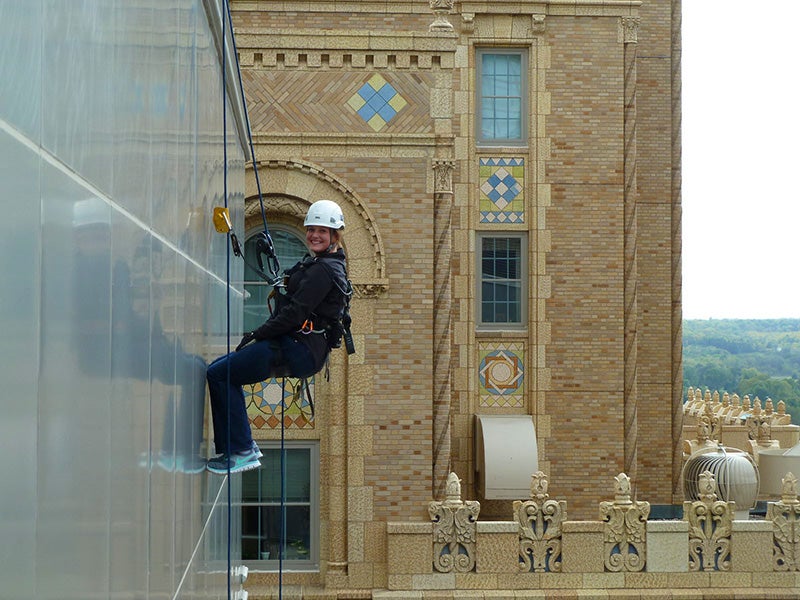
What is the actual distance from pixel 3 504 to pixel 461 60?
1908 centimetres

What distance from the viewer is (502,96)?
20875 mm

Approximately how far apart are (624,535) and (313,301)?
10.4 metres

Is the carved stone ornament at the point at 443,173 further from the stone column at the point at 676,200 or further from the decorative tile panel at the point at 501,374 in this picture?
the stone column at the point at 676,200

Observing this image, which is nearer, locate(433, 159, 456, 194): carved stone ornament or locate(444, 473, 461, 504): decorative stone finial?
locate(444, 473, 461, 504): decorative stone finial

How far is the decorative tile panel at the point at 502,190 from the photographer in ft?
67.9

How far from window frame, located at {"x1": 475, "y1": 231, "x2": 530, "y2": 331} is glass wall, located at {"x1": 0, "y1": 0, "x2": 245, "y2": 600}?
14.7 meters

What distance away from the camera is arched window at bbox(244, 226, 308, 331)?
18.7m

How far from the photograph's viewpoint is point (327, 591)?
18172 millimetres

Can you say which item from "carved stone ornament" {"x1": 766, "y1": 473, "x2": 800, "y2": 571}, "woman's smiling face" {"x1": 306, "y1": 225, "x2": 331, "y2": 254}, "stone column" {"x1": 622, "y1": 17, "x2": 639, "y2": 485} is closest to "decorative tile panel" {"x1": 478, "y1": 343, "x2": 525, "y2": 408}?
"stone column" {"x1": 622, "y1": 17, "x2": 639, "y2": 485}

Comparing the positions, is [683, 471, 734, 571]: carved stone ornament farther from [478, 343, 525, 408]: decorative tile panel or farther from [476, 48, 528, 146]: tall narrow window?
[476, 48, 528, 146]: tall narrow window

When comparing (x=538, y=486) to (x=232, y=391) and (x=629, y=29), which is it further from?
(x=232, y=391)

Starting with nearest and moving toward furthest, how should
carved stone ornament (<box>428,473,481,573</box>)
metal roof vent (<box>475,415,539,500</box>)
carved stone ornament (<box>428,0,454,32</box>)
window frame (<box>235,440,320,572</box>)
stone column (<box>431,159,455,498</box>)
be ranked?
carved stone ornament (<box>428,473,481,573</box>)
carved stone ornament (<box>428,0,454,32</box>)
stone column (<box>431,159,455,498</box>)
window frame (<box>235,440,320,572</box>)
metal roof vent (<box>475,415,539,500</box>)

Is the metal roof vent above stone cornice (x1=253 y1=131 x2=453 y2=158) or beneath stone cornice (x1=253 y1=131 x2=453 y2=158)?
beneath

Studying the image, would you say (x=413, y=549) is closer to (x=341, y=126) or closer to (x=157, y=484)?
(x=341, y=126)
